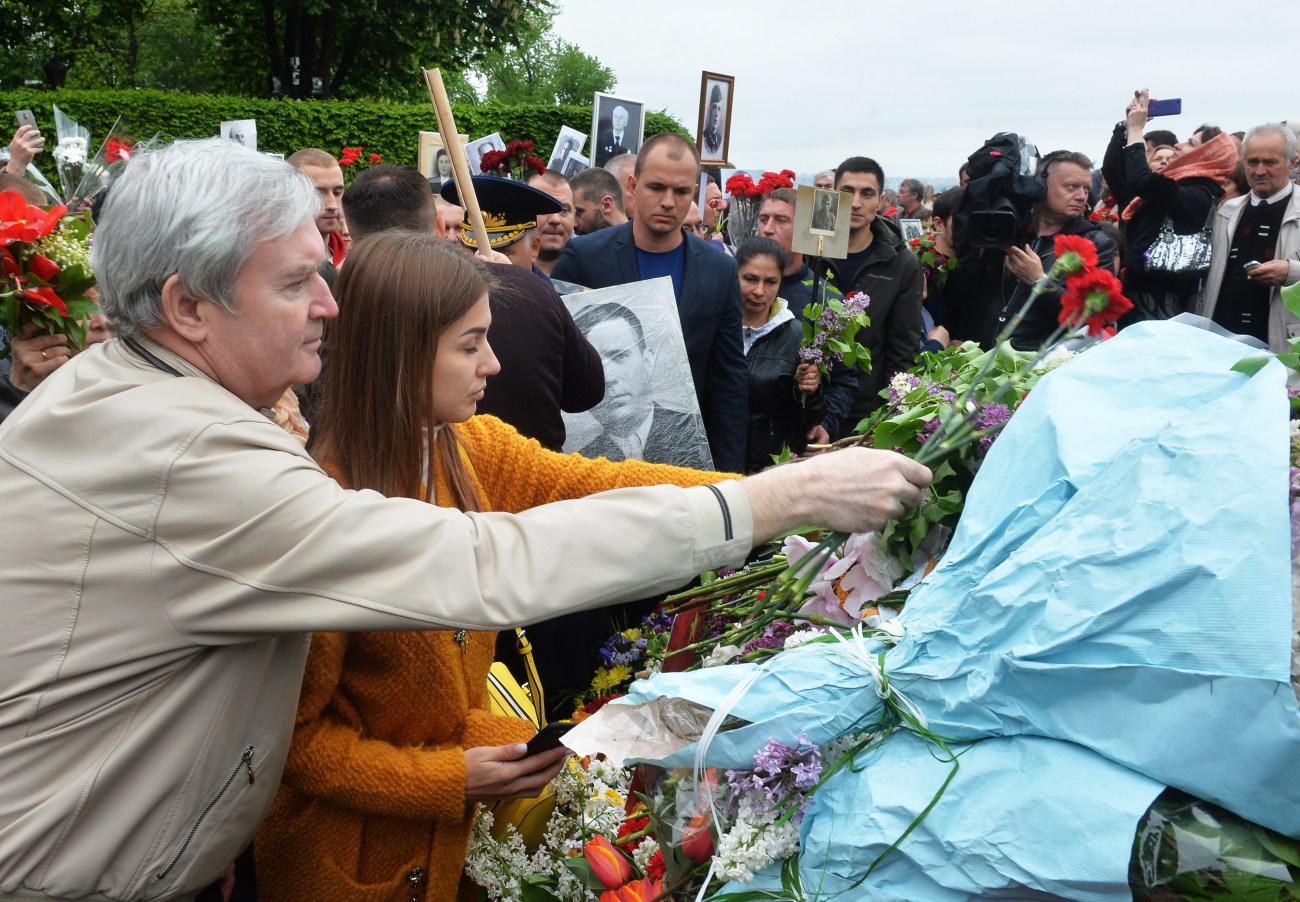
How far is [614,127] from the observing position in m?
8.99

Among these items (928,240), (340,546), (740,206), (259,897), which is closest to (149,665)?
(340,546)

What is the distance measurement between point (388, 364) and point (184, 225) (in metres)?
0.53

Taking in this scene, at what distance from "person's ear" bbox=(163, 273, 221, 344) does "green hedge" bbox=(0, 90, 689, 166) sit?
1509cm

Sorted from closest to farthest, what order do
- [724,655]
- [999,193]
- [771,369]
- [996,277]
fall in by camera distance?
1. [724,655]
2. [771,369]
3. [999,193]
4. [996,277]

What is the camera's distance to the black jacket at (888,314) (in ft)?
16.8

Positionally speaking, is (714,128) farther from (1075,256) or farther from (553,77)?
(553,77)

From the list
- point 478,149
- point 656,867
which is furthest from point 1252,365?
point 478,149

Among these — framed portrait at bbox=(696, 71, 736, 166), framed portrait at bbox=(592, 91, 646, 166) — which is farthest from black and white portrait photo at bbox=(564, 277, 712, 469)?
framed portrait at bbox=(696, 71, 736, 166)

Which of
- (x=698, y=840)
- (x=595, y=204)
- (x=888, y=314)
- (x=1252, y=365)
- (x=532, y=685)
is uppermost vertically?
(x=1252, y=365)

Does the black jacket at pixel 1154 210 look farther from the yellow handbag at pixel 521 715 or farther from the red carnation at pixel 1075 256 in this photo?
the red carnation at pixel 1075 256

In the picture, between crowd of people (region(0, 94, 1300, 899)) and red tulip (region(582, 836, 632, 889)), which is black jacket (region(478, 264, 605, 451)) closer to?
crowd of people (region(0, 94, 1300, 899))

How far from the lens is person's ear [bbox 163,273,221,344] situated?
1.49 metres

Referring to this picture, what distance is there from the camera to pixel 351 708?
1.96m

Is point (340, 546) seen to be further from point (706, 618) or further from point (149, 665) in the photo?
point (706, 618)
